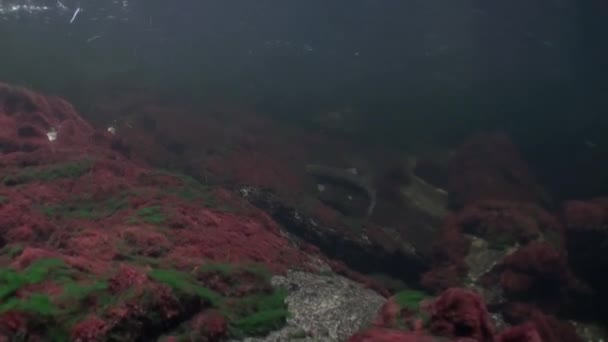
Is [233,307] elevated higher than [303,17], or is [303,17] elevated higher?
[233,307]

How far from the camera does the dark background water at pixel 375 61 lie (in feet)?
113

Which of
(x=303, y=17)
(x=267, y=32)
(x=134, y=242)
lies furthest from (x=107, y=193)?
(x=303, y=17)

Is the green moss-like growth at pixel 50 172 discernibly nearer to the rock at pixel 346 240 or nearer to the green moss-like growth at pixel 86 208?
the green moss-like growth at pixel 86 208

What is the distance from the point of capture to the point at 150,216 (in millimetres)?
10320

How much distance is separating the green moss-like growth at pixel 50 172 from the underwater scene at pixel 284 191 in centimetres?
9

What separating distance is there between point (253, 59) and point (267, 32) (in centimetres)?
1708

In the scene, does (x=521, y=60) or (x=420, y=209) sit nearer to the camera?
(x=420, y=209)

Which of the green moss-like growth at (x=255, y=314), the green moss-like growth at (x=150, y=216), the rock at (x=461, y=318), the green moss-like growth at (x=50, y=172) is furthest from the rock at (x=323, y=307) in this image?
the green moss-like growth at (x=50, y=172)

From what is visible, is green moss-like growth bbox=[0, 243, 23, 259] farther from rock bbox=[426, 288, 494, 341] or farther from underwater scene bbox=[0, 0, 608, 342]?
rock bbox=[426, 288, 494, 341]

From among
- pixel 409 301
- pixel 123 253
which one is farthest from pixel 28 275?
pixel 409 301

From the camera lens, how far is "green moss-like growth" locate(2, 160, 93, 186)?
11.7m

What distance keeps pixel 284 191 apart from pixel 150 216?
7.77 metres

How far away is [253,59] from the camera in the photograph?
53625mm

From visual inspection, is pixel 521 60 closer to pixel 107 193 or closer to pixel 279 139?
pixel 279 139
